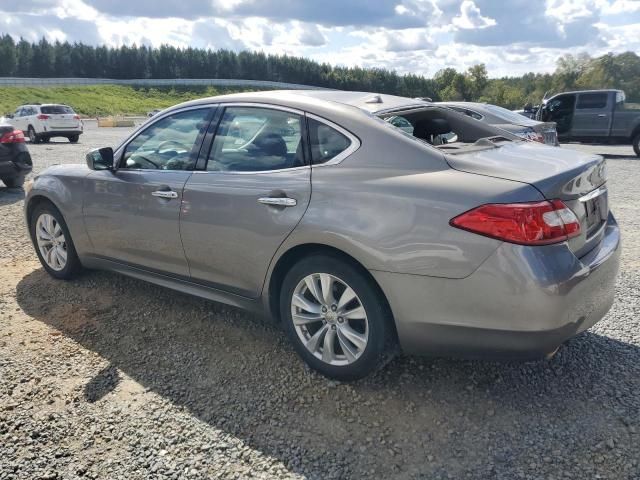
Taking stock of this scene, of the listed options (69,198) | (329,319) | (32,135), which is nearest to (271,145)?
(329,319)

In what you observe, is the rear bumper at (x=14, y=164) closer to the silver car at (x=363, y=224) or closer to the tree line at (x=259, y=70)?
the silver car at (x=363, y=224)

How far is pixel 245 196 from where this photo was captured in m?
3.31

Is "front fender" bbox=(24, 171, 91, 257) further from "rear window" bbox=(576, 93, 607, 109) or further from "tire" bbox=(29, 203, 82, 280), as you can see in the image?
"rear window" bbox=(576, 93, 607, 109)

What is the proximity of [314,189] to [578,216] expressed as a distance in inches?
54.3

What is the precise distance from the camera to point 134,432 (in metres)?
2.79

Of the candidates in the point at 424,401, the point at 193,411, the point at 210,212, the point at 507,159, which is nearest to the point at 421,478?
the point at 424,401

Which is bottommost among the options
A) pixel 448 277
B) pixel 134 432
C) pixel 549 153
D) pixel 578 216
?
pixel 134 432

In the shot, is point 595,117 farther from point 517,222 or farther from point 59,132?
point 59,132

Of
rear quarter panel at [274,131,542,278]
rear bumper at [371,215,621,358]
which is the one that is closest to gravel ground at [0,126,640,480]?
rear bumper at [371,215,621,358]

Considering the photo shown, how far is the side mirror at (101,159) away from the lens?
420 cm

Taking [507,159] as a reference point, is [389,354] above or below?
below

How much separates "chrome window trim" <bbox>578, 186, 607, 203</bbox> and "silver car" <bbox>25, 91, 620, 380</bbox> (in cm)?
1

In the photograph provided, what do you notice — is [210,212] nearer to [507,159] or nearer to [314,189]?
[314,189]

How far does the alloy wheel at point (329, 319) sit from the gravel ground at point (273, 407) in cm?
21
